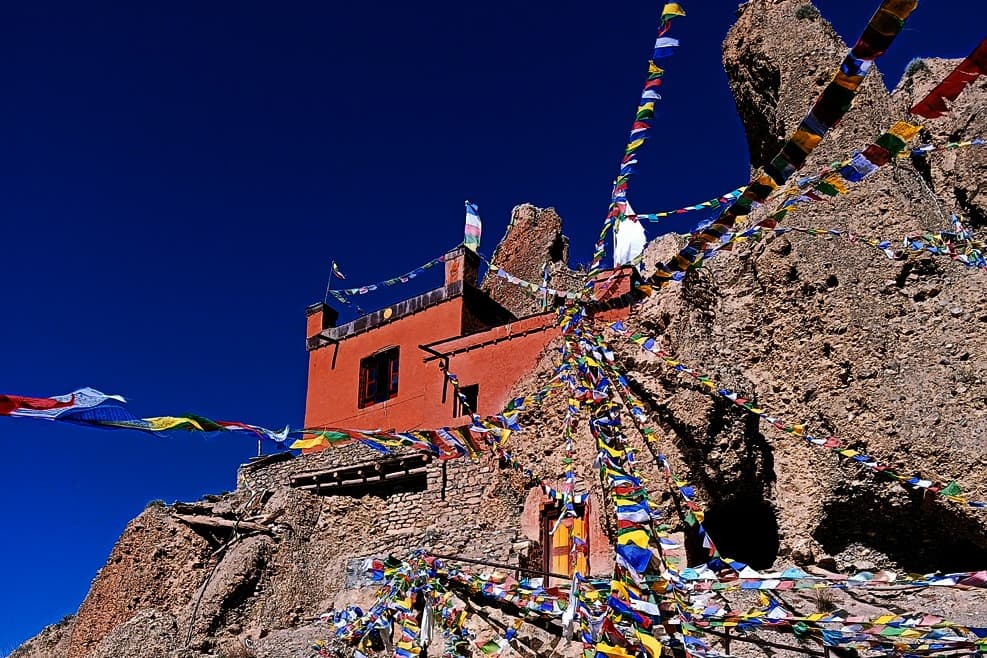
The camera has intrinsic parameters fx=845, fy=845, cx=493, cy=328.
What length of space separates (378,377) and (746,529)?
12971 millimetres

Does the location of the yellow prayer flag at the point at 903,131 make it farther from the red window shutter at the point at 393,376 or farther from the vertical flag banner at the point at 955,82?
the red window shutter at the point at 393,376

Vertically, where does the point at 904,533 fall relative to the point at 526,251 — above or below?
below

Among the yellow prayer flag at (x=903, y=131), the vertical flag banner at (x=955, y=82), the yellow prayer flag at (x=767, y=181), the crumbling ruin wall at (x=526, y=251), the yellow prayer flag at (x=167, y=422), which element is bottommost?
the yellow prayer flag at (x=167, y=422)

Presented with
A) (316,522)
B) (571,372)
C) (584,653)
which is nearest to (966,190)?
(571,372)

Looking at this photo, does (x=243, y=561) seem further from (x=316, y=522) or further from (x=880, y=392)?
(x=880, y=392)

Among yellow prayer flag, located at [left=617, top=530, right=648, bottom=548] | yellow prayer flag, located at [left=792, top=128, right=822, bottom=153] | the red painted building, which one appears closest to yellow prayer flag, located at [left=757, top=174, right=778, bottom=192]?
yellow prayer flag, located at [left=792, top=128, right=822, bottom=153]

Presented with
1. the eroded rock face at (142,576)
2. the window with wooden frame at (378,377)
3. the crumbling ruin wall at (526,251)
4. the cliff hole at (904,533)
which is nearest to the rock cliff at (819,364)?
the cliff hole at (904,533)

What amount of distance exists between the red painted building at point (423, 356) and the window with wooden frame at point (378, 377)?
0.03 metres

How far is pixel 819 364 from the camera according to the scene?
37.4 feet

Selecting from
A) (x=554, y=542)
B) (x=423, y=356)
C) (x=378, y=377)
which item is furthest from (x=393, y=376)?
(x=554, y=542)

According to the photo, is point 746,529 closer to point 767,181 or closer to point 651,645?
point 651,645

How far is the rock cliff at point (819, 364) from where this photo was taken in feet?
34.1

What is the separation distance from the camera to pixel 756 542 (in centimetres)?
1166

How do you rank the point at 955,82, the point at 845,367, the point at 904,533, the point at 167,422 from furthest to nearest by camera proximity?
the point at 845,367 → the point at 904,533 → the point at 167,422 → the point at 955,82
